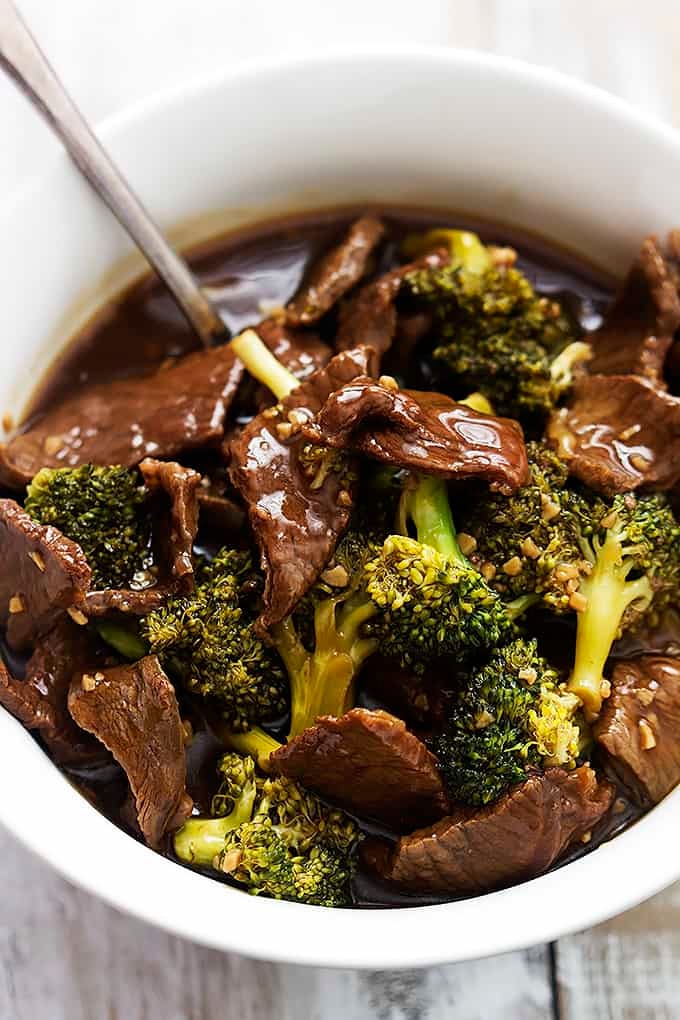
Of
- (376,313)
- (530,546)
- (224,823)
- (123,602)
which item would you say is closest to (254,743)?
(224,823)

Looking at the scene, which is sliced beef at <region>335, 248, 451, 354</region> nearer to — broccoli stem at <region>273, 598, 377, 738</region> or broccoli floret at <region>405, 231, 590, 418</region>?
broccoli floret at <region>405, 231, 590, 418</region>

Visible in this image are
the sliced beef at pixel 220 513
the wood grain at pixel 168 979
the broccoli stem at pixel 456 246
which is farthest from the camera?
the broccoli stem at pixel 456 246

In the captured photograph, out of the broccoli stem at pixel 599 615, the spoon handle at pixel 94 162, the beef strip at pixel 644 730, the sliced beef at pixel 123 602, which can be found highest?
the spoon handle at pixel 94 162

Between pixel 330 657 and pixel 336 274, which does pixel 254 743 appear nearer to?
pixel 330 657

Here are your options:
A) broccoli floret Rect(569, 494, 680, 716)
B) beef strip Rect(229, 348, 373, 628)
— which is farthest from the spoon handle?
broccoli floret Rect(569, 494, 680, 716)

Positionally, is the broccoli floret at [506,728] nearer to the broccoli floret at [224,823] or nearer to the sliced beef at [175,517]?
the broccoli floret at [224,823]

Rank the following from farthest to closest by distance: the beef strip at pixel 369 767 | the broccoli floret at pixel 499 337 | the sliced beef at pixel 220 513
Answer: the broccoli floret at pixel 499 337 < the sliced beef at pixel 220 513 < the beef strip at pixel 369 767

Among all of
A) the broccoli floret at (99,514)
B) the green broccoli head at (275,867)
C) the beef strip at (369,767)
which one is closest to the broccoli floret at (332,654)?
the beef strip at (369,767)
